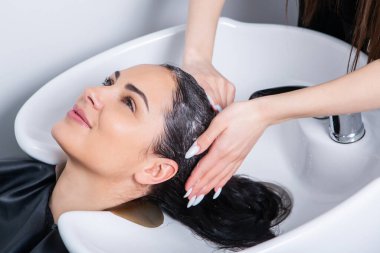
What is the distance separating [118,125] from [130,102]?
0.20 feet

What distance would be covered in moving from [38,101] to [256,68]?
584 mm

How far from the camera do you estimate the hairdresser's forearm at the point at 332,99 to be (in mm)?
1021

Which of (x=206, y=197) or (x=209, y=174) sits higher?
(x=209, y=174)

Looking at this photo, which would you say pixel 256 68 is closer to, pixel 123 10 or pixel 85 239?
pixel 123 10

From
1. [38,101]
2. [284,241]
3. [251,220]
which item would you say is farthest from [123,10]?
[284,241]

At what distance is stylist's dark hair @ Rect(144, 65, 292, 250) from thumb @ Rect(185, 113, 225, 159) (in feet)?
0.21

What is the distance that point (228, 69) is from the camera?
58.6 inches

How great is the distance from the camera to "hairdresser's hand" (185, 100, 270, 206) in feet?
3.49

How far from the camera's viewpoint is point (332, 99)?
1.04m

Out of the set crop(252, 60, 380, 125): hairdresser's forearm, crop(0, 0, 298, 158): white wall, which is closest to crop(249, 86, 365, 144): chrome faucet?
crop(252, 60, 380, 125): hairdresser's forearm

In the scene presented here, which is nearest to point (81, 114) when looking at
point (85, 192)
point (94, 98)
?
point (94, 98)

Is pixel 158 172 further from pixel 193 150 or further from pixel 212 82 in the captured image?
pixel 212 82

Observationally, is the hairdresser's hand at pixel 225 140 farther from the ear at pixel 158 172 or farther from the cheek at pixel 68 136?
the cheek at pixel 68 136

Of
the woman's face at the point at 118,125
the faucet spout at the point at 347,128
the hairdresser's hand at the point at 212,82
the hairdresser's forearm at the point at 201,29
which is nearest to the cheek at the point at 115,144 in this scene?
the woman's face at the point at 118,125
